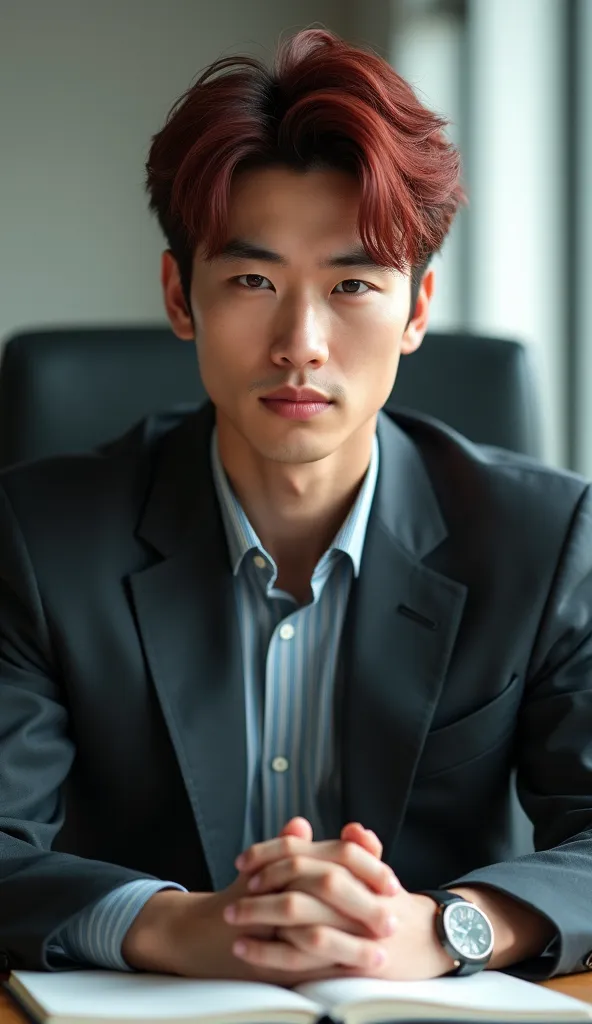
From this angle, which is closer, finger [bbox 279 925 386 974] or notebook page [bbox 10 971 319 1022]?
notebook page [bbox 10 971 319 1022]

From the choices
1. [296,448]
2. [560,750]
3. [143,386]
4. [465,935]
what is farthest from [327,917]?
[143,386]

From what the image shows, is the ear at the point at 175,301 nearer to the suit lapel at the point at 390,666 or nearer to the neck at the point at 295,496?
the neck at the point at 295,496

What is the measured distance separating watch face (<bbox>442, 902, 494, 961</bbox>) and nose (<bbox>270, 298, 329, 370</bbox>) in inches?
22.2

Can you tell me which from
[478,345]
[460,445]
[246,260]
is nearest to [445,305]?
[478,345]

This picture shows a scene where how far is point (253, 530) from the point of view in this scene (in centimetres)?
151

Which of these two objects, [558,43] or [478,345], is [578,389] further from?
[478,345]

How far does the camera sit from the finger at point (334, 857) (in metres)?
1.07

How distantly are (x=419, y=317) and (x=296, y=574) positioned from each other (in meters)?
0.35

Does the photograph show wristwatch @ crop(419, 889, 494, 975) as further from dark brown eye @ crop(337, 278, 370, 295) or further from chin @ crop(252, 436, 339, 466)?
dark brown eye @ crop(337, 278, 370, 295)

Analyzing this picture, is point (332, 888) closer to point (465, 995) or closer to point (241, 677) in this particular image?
point (465, 995)

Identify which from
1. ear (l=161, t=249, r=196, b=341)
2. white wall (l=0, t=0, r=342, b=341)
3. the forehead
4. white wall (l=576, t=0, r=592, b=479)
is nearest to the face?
the forehead

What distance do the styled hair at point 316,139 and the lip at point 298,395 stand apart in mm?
155

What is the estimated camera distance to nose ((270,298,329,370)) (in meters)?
1.33

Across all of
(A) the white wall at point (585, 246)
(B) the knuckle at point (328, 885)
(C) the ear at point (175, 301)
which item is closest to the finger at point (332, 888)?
(B) the knuckle at point (328, 885)
